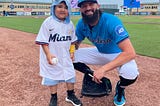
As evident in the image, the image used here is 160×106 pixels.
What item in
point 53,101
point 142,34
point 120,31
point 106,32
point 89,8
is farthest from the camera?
point 142,34

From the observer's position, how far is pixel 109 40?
345cm

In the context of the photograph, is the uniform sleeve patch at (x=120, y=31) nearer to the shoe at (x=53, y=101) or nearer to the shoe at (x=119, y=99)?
the shoe at (x=119, y=99)

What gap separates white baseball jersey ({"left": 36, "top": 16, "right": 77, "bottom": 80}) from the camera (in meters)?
3.39

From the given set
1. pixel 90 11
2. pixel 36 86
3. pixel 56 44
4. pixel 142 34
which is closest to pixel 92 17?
pixel 90 11

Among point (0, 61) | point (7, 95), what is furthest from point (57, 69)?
point (0, 61)

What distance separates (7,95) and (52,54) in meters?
1.06

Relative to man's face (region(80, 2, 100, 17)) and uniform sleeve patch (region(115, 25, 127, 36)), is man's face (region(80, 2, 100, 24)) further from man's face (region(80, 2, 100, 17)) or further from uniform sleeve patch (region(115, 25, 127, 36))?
uniform sleeve patch (region(115, 25, 127, 36))

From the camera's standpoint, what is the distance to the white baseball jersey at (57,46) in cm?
339

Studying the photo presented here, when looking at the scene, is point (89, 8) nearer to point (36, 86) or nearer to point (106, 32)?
point (106, 32)

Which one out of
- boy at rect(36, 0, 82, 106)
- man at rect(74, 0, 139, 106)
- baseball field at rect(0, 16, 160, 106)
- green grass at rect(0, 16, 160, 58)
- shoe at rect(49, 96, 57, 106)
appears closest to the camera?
man at rect(74, 0, 139, 106)

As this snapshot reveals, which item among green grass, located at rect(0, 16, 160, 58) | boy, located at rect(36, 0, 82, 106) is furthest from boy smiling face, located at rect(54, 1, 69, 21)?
green grass, located at rect(0, 16, 160, 58)

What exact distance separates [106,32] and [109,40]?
15 cm

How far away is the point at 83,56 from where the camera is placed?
4074 millimetres

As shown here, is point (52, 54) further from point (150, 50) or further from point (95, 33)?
point (150, 50)
